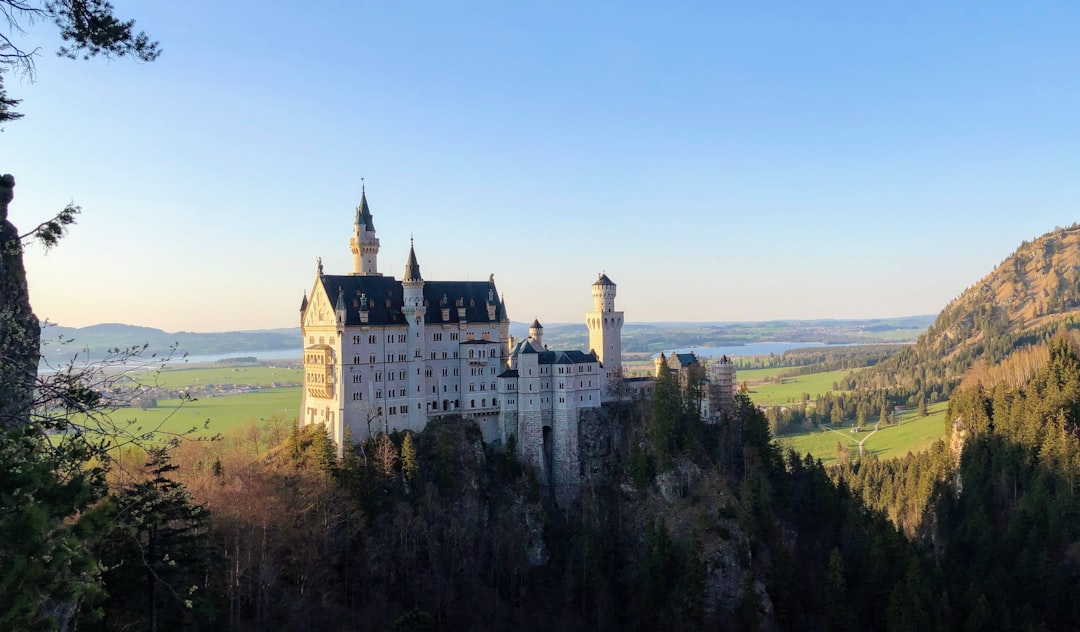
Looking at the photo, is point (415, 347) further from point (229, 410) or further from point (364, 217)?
point (229, 410)

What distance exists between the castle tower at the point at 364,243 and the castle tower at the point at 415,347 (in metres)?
5.78

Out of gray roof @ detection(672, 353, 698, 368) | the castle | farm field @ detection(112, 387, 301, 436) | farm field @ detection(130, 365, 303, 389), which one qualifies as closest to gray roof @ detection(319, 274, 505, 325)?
the castle

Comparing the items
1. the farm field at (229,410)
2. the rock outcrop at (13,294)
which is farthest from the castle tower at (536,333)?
the rock outcrop at (13,294)

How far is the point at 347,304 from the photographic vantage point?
71125mm

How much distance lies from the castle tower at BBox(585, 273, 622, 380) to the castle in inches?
4.3

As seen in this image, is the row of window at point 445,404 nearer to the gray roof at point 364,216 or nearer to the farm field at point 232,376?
the gray roof at point 364,216

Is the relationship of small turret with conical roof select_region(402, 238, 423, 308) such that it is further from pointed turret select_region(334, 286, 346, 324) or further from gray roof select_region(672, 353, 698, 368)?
gray roof select_region(672, 353, 698, 368)

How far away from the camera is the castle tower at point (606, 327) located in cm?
8456

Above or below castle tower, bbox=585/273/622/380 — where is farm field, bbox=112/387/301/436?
below

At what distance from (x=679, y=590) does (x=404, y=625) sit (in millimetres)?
24673

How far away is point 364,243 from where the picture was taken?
257 feet

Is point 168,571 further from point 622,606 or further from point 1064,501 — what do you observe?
point 1064,501

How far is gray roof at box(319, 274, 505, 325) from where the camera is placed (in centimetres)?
7175

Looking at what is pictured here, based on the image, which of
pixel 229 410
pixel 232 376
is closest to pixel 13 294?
pixel 229 410
